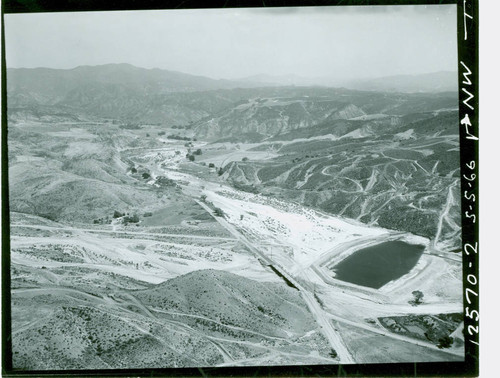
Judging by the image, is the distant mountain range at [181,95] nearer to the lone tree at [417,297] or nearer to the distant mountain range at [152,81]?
the distant mountain range at [152,81]

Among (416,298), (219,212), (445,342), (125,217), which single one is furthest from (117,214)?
(445,342)

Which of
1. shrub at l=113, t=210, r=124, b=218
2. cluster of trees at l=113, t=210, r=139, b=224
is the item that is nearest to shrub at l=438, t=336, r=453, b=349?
cluster of trees at l=113, t=210, r=139, b=224

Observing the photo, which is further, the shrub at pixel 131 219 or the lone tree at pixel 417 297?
the shrub at pixel 131 219

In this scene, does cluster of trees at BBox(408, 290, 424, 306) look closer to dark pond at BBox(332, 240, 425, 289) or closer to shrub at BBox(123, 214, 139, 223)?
dark pond at BBox(332, 240, 425, 289)

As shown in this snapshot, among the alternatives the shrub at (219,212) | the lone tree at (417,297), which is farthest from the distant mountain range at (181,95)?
the lone tree at (417,297)

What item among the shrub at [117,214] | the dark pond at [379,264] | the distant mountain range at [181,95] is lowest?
the dark pond at [379,264]

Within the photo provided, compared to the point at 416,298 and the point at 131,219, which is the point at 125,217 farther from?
the point at 416,298

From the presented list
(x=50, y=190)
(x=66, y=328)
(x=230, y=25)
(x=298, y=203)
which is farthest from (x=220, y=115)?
(x=66, y=328)
